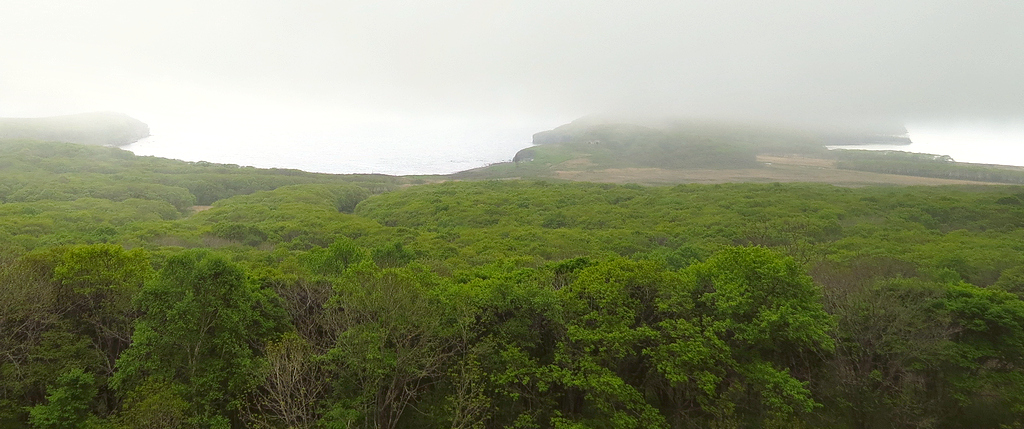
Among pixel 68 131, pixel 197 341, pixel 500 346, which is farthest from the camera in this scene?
pixel 68 131

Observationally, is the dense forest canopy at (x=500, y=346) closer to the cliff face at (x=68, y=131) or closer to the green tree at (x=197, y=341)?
the green tree at (x=197, y=341)

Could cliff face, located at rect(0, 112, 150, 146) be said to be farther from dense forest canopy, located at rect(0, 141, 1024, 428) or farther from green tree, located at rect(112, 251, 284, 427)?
green tree, located at rect(112, 251, 284, 427)

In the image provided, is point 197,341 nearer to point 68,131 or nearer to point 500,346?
point 500,346

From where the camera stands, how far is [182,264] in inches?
912

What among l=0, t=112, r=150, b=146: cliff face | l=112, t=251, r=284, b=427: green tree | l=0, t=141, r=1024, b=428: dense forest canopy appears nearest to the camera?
l=0, t=141, r=1024, b=428: dense forest canopy

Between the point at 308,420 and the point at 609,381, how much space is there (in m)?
14.2

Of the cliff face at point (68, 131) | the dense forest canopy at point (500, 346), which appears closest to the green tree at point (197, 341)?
the dense forest canopy at point (500, 346)

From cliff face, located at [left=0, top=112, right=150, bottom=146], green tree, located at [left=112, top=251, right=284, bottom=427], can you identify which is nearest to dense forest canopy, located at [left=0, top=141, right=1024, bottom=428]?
green tree, located at [left=112, top=251, right=284, bottom=427]

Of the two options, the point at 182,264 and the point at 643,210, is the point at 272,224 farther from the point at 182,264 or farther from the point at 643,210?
the point at 643,210

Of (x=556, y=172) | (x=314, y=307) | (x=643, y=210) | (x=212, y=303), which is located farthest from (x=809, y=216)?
(x=556, y=172)

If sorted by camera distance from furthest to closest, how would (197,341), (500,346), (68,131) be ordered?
(68,131) < (500,346) < (197,341)

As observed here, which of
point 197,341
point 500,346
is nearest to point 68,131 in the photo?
point 197,341

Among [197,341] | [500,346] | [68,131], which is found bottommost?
[500,346]

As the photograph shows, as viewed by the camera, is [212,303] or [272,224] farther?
[272,224]
